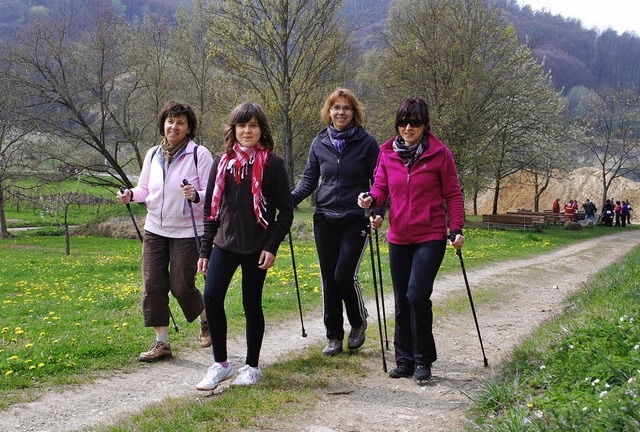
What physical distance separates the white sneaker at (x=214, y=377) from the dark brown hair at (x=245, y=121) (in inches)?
77.2

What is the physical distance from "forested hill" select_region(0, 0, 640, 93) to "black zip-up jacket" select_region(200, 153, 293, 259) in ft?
388

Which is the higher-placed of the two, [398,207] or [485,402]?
[398,207]

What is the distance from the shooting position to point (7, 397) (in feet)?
15.3

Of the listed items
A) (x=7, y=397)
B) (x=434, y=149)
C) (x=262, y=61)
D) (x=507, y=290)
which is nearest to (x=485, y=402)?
(x=434, y=149)

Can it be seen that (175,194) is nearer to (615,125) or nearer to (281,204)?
(281,204)

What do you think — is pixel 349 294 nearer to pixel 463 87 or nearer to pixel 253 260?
pixel 253 260

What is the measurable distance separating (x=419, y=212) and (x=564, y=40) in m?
171

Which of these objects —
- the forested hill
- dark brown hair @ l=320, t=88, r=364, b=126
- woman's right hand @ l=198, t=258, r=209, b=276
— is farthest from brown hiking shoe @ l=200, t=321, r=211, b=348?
the forested hill

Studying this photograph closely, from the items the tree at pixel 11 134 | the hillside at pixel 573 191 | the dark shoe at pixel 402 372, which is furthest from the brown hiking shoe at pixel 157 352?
the hillside at pixel 573 191

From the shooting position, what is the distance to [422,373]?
16.2 ft

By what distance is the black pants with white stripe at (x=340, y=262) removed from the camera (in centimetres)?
557

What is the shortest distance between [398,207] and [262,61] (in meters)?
21.9

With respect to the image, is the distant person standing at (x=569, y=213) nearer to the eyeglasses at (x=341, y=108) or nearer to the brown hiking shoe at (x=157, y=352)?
the eyeglasses at (x=341, y=108)

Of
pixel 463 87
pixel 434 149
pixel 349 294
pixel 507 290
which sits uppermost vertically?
pixel 463 87
